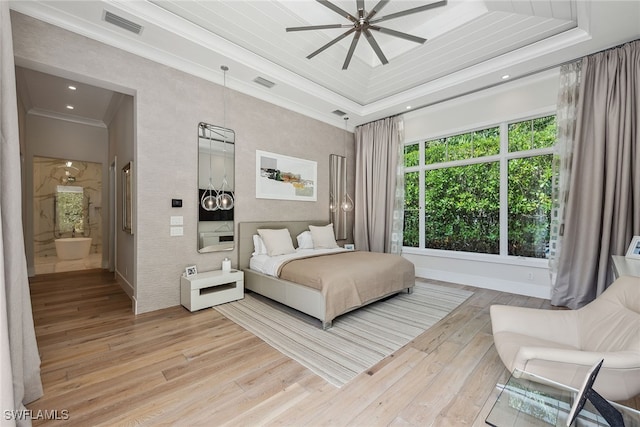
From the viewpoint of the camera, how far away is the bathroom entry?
21.9 ft

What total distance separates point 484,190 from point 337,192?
260 cm

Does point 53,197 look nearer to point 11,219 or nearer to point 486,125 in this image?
point 11,219

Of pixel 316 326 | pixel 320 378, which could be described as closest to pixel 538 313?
pixel 320 378

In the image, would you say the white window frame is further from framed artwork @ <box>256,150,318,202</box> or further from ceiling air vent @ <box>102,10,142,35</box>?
ceiling air vent @ <box>102,10,142,35</box>

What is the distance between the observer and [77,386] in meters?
1.82

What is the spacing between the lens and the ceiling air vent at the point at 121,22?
101 inches

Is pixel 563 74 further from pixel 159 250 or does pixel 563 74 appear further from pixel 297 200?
pixel 159 250

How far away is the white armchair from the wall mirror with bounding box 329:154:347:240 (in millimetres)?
3569

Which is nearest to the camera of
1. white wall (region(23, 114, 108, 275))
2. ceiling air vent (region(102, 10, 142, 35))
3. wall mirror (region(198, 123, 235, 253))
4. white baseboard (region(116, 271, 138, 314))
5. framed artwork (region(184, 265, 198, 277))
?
ceiling air vent (region(102, 10, 142, 35))

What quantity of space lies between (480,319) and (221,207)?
11.5ft

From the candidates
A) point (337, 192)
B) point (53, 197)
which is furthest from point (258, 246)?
point (53, 197)

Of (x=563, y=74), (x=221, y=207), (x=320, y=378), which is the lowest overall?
(x=320, y=378)

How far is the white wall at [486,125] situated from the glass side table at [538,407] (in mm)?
2880

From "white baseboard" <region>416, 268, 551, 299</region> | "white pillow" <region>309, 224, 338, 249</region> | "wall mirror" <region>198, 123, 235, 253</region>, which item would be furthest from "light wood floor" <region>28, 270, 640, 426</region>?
"white pillow" <region>309, 224, 338, 249</region>
